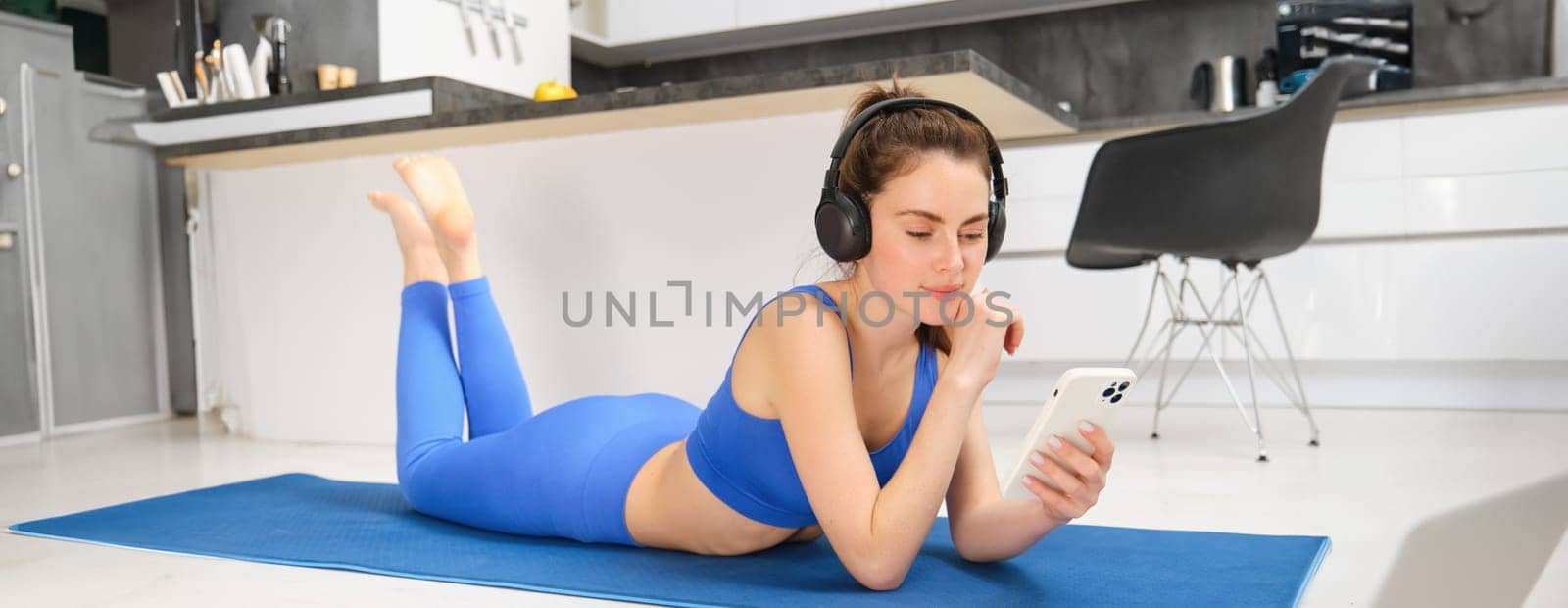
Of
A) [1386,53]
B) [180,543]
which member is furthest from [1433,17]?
[180,543]

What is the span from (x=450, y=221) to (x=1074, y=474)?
1.32 m

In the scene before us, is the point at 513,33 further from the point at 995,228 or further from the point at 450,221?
the point at 995,228

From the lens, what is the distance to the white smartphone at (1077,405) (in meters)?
1.31

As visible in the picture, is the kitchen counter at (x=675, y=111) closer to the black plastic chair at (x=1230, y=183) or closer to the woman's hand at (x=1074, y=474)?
the black plastic chair at (x=1230, y=183)

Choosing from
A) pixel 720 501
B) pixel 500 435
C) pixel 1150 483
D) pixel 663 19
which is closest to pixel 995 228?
pixel 720 501

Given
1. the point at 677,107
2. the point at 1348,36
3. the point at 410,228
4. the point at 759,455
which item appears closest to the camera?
the point at 759,455

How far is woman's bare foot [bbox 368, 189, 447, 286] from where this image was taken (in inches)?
92.2

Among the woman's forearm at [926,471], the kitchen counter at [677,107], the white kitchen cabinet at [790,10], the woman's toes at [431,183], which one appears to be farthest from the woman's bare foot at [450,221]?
the white kitchen cabinet at [790,10]

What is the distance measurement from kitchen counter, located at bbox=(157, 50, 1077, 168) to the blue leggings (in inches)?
26.1

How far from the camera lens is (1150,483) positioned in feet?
7.88

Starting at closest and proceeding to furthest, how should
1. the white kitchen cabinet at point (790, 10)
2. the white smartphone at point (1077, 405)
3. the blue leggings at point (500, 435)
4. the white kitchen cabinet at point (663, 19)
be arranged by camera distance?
the white smartphone at point (1077, 405) < the blue leggings at point (500, 435) < the white kitchen cabinet at point (790, 10) < the white kitchen cabinet at point (663, 19)

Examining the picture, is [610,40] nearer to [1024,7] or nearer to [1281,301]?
[1024,7]

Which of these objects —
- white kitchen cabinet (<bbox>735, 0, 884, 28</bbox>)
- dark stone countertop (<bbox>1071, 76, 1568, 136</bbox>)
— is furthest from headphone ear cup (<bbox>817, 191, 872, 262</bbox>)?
white kitchen cabinet (<bbox>735, 0, 884, 28</bbox>)

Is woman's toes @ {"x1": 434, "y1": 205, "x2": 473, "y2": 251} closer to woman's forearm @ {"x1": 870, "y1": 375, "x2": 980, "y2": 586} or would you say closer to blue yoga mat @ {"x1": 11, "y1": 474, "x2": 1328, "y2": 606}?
blue yoga mat @ {"x1": 11, "y1": 474, "x2": 1328, "y2": 606}
